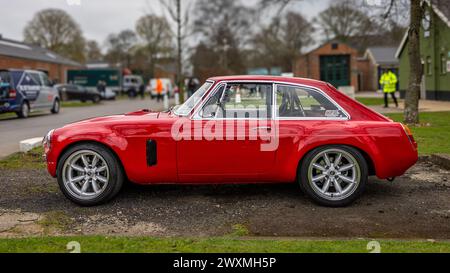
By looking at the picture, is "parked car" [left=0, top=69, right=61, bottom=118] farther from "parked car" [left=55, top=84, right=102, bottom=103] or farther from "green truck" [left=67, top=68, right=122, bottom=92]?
"green truck" [left=67, top=68, right=122, bottom=92]

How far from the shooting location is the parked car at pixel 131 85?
5746 cm

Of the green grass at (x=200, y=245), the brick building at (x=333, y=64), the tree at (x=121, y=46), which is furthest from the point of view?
the tree at (x=121, y=46)

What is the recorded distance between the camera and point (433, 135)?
480 inches

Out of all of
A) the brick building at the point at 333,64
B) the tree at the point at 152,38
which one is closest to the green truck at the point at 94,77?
the brick building at the point at 333,64

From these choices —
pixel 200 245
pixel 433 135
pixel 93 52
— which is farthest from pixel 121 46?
pixel 200 245

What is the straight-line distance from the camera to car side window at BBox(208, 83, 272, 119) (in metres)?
6.02

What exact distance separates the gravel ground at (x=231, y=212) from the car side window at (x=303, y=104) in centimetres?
104

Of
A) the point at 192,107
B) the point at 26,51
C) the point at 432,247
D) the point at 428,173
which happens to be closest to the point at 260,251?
the point at 432,247

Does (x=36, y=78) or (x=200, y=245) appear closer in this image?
(x=200, y=245)

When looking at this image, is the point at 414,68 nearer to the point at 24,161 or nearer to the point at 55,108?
the point at 24,161

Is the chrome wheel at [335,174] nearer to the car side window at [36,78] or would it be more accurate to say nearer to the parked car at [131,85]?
the car side window at [36,78]

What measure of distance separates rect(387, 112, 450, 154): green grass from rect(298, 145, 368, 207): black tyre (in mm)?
4081

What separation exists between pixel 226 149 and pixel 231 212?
0.69 meters

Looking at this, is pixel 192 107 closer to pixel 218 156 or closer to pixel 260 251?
pixel 218 156
